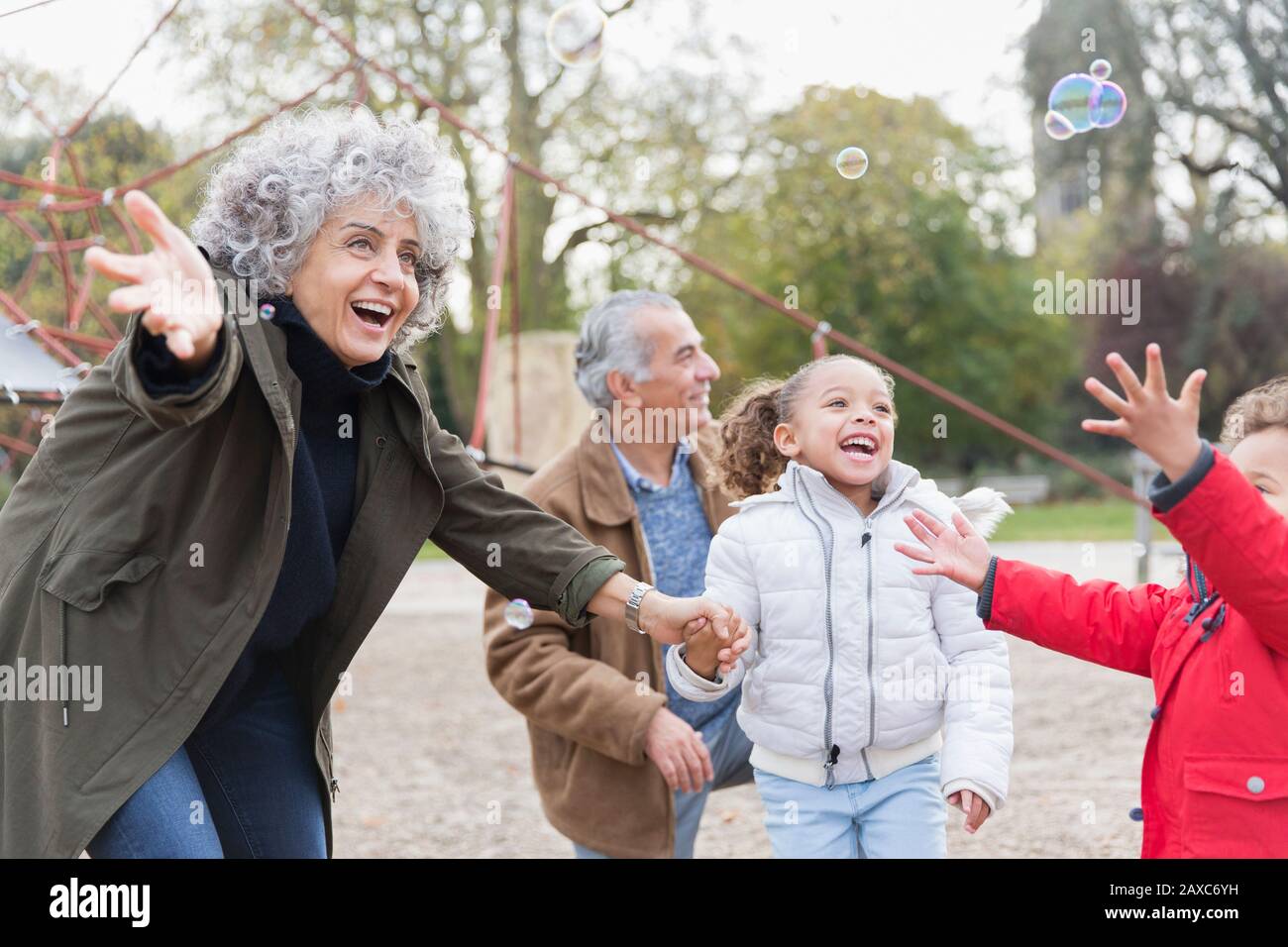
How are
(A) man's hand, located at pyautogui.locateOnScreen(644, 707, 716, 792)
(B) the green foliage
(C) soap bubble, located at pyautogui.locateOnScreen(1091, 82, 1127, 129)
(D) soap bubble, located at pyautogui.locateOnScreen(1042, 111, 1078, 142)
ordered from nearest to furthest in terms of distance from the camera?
(A) man's hand, located at pyautogui.locateOnScreen(644, 707, 716, 792), (C) soap bubble, located at pyautogui.locateOnScreen(1091, 82, 1127, 129), (D) soap bubble, located at pyautogui.locateOnScreen(1042, 111, 1078, 142), (B) the green foliage

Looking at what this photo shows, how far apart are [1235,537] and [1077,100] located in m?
2.69

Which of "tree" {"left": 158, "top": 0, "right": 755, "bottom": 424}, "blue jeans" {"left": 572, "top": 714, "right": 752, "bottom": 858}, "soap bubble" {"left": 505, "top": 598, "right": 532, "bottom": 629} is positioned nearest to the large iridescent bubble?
"blue jeans" {"left": 572, "top": 714, "right": 752, "bottom": 858}

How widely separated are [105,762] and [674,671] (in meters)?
1.04

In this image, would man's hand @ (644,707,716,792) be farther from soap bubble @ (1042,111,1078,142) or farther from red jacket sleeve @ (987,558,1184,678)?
soap bubble @ (1042,111,1078,142)

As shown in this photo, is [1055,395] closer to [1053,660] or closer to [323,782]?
[1053,660]

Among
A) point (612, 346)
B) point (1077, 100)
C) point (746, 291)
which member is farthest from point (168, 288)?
point (746, 291)

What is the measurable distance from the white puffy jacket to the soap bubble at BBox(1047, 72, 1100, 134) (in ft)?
6.68

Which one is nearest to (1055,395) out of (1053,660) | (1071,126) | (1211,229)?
(1211,229)

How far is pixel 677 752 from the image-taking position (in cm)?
303

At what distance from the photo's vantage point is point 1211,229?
24.0 m

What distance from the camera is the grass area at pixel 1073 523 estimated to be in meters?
15.5

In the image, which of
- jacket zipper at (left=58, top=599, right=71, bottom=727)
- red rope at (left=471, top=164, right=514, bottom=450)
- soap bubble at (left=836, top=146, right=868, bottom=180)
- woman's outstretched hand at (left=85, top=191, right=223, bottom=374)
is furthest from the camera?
red rope at (left=471, top=164, right=514, bottom=450)

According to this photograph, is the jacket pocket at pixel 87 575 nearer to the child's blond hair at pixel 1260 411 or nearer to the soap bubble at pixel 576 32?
the child's blond hair at pixel 1260 411

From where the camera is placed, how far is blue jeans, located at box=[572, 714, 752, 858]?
3312mm
